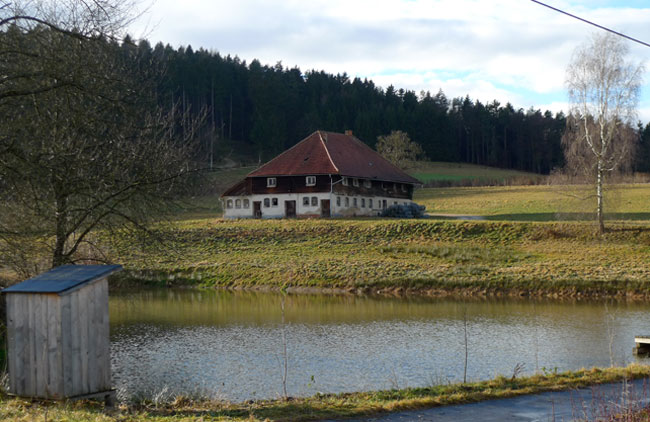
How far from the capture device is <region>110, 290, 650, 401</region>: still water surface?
631 inches

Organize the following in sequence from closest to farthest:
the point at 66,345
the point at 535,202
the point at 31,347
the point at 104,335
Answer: the point at 66,345
the point at 31,347
the point at 104,335
the point at 535,202

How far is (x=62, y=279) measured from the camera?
36.5ft

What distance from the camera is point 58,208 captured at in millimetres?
15375

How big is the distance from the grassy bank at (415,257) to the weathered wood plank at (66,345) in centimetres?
1911

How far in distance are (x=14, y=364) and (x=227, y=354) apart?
8.73 m

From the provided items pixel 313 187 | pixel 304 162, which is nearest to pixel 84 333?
pixel 313 187

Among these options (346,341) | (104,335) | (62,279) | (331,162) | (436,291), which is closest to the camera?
(62,279)

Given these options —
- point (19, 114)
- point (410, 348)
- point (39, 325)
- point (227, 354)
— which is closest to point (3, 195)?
point (19, 114)

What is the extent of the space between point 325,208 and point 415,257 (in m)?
17.5

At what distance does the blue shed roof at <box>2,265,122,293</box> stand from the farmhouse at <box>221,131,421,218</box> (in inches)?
1817

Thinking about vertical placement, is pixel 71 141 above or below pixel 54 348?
above

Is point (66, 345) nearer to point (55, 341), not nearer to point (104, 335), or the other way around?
point (55, 341)

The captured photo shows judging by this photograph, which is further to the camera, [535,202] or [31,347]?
[535,202]

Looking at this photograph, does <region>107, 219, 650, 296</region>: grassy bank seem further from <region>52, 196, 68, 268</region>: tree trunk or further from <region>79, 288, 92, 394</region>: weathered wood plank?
<region>79, 288, 92, 394</region>: weathered wood plank
